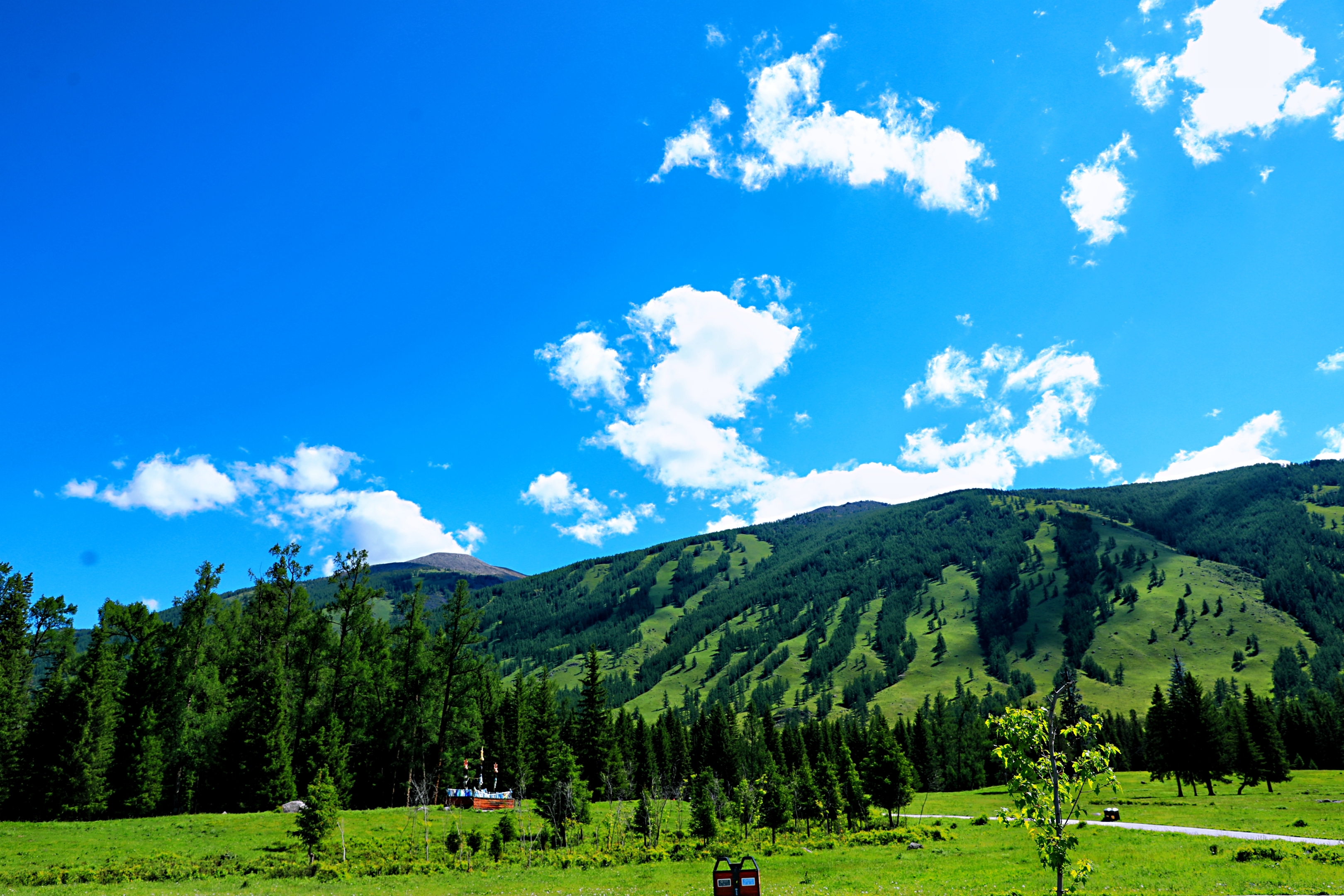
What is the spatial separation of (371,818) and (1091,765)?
54.5 metres

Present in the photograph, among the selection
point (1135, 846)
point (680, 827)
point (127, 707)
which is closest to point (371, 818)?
point (127, 707)

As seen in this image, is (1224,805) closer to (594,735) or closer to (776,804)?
(776,804)

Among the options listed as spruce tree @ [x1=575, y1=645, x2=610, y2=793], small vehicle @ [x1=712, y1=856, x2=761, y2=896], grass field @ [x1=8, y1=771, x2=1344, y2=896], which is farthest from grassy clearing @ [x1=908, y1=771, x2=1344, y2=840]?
small vehicle @ [x1=712, y1=856, x2=761, y2=896]

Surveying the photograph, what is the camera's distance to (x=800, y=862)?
43.8 meters

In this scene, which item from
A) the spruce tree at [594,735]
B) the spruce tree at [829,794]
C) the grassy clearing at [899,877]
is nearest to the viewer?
the grassy clearing at [899,877]

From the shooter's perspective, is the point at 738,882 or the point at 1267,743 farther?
the point at 1267,743

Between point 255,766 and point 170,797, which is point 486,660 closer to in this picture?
point 255,766

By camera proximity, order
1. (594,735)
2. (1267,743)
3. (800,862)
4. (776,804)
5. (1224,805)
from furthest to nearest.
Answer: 1. (1267,743)
2. (594,735)
3. (1224,805)
4. (776,804)
5. (800,862)

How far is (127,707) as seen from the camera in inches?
2216

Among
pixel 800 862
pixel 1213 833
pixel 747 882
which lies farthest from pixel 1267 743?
pixel 747 882

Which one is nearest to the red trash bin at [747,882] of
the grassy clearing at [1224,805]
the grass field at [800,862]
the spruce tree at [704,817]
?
the grass field at [800,862]

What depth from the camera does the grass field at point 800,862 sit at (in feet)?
96.2

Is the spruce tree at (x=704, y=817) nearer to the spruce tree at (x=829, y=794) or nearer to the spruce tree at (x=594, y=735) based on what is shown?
the spruce tree at (x=829, y=794)

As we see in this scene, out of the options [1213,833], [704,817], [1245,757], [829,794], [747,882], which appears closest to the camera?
[747,882]
